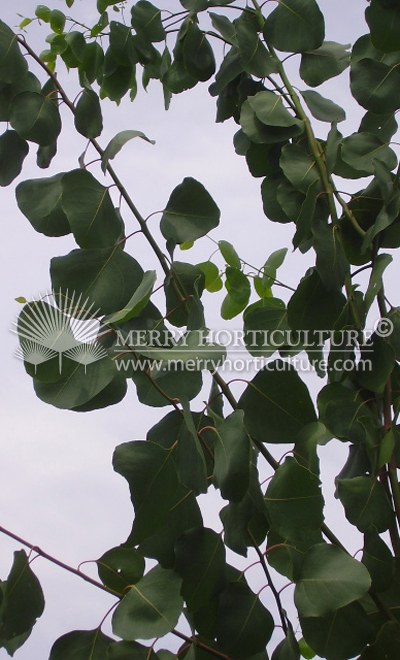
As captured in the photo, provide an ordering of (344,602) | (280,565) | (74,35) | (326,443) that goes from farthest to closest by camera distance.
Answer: (74,35)
(326,443)
(280,565)
(344,602)

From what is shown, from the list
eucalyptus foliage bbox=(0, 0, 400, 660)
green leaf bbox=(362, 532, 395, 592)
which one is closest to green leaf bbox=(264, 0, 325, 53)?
eucalyptus foliage bbox=(0, 0, 400, 660)

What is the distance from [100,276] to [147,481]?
0.62 feet

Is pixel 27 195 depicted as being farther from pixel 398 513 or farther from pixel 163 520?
pixel 398 513

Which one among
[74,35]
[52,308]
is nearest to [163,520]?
[52,308]

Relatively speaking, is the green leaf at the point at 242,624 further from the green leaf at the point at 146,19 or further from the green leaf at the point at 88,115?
the green leaf at the point at 146,19

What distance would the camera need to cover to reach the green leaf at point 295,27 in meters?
0.71

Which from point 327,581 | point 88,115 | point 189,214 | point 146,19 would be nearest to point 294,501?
point 327,581

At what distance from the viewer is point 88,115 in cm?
68

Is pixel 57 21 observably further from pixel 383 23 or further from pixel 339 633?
pixel 339 633

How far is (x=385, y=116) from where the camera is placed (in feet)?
2.52

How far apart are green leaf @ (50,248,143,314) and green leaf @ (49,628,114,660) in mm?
265

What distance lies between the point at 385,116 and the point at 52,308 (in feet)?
1.40

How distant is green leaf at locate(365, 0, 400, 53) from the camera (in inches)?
25.3
